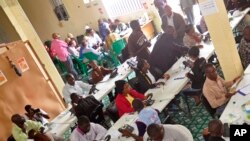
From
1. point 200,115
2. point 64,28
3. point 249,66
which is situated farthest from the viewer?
point 64,28

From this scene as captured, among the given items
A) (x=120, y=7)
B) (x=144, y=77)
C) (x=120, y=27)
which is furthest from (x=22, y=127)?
(x=120, y=7)

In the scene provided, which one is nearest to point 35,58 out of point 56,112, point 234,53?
point 56,112

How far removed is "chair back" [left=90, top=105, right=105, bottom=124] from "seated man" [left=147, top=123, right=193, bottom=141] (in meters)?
2.41

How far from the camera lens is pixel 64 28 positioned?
14.6 m

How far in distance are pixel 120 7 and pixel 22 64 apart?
20.6 ft

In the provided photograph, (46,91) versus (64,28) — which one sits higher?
(64,28)

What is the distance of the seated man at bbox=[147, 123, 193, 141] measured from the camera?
3.96m

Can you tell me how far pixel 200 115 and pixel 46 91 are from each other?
4.59m

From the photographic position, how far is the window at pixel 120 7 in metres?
12.9

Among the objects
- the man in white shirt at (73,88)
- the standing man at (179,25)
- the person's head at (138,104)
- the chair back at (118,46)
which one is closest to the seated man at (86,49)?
the chair back at (118,46)

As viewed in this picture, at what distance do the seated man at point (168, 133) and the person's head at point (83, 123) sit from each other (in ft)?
5.09

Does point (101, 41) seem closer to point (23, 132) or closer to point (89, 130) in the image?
point (23, 132)

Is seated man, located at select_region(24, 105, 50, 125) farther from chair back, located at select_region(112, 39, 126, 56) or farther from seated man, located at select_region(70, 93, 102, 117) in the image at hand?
chair back, located at select_region(112, 39, 126, 56)

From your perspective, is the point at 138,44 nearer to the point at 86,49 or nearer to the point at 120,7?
the point at 86,49
